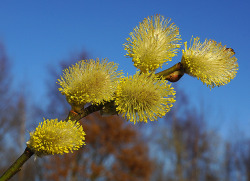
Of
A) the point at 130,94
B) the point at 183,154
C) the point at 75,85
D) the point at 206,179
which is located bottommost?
the point at 130,94

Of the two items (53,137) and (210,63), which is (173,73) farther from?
(53,137)

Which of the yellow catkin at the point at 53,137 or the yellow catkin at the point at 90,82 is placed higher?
the yellow catkin at the point at 90,82

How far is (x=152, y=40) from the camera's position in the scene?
1342 millimetres

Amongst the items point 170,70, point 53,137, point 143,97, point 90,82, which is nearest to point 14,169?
point 53,137

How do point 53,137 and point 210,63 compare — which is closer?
point 53,137

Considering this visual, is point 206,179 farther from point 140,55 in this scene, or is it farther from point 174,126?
point 140,55

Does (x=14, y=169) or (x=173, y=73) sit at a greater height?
(x=173, y=73)

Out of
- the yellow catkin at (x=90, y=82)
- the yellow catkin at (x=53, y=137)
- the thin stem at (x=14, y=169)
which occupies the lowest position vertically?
the thin stem at (x=14, y=169)

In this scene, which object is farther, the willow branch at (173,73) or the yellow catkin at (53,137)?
the willow branch at (173,73)

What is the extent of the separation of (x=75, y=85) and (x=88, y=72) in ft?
0.28

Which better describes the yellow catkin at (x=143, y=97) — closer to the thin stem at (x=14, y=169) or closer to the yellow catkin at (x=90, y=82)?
the yellow catkin at (x=90, y=82)

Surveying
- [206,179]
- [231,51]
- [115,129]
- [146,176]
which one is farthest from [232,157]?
[231,51]

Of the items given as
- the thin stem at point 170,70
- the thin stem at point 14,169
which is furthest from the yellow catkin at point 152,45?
the thin stem at point 14,169

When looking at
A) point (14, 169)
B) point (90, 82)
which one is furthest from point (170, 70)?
point (14, 169)
